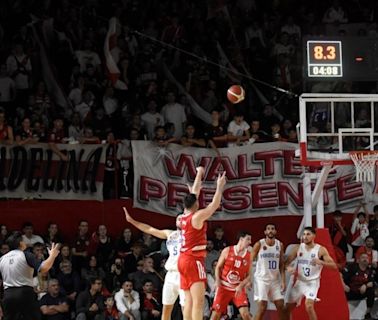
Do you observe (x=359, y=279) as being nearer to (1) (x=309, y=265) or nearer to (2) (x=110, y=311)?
(1) (x=309, y=265)

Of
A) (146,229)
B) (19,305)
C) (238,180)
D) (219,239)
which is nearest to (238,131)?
(238,180)

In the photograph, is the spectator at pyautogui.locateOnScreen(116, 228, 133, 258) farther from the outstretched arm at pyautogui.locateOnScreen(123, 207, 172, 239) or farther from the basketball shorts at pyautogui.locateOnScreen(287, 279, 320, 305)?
the outstretched arm at pyautogui.locateOnScreen(123, 207, 172, 239)

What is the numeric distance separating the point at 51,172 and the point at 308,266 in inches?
208

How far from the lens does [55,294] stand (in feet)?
60.7

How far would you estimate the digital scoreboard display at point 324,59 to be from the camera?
62.4 ft

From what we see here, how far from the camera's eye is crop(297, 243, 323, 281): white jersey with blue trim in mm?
18297

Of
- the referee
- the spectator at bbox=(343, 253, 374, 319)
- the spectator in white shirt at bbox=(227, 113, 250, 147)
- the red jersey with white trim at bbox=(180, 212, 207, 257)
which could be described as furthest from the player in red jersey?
the spectator in white shirt at bbox=(227, 113, 250, 147)

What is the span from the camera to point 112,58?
22828mm

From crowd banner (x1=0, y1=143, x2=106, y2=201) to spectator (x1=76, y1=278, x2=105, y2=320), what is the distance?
2.39 metres

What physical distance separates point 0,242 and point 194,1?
865 centimetres

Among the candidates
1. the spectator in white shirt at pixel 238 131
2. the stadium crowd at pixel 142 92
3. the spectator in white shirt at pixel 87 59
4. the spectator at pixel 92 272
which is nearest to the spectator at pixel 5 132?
the stadium crowd at pixel 142 92

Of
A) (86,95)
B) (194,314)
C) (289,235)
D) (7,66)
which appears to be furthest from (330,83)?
(194,314)

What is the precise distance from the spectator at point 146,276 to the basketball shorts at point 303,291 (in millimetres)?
2375

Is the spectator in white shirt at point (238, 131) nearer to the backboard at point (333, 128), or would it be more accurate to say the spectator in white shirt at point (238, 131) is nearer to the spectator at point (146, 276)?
the backboard at point (333, 128)
